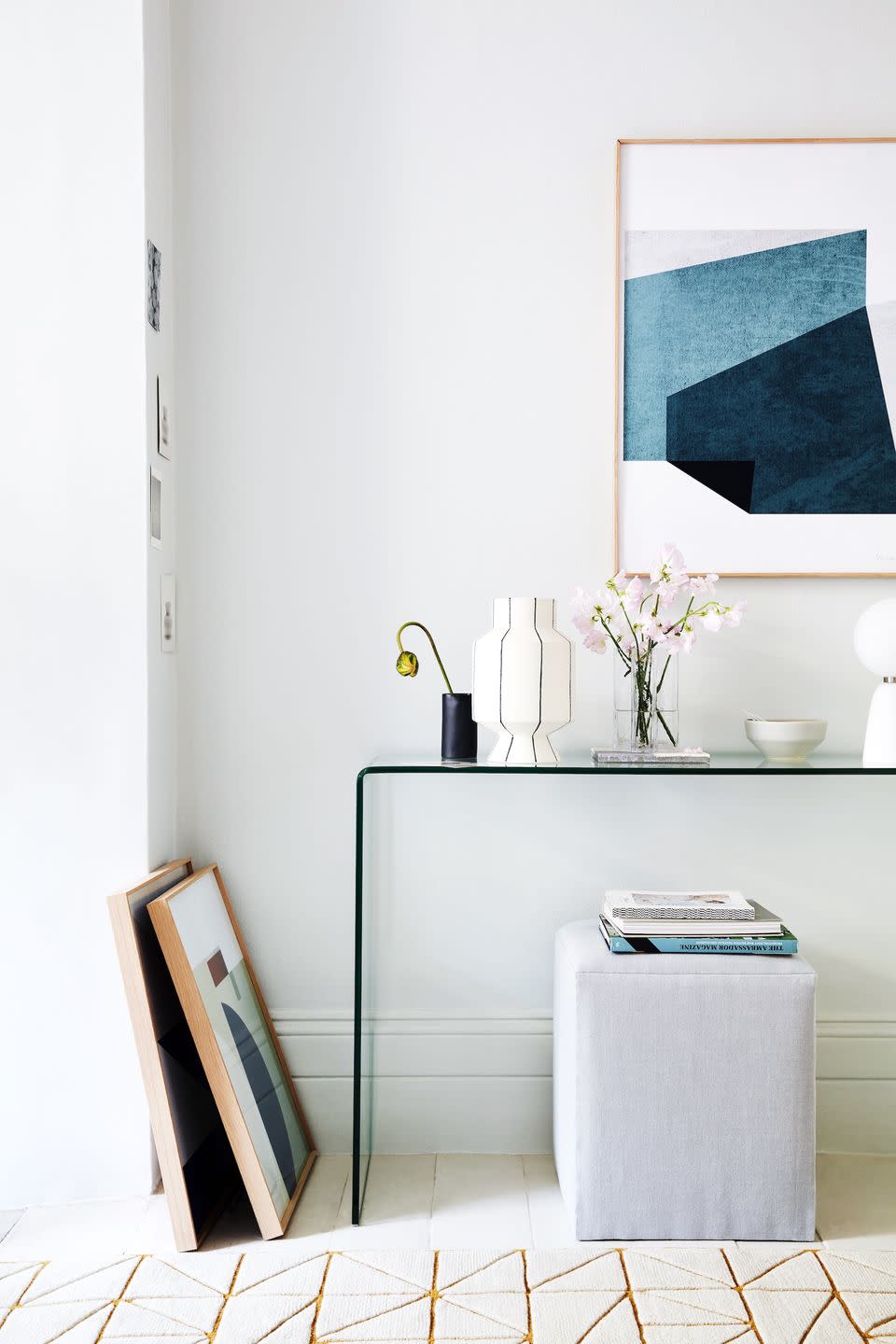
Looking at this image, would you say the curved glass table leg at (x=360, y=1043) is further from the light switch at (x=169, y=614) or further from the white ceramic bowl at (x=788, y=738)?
the white ceramic bowl at (x=788, y=738)

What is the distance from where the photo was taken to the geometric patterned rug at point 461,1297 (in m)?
1.39

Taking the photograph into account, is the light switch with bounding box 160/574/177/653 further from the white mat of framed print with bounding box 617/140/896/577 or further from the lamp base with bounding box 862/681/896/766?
the lamp base with bounding box 862/681/896/766

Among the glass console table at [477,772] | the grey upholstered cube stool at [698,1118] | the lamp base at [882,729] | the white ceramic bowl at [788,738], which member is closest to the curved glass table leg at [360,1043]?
the glass console table at [477,772]

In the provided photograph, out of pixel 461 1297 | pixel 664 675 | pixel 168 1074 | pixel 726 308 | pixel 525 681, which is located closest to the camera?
pixel 461 1297

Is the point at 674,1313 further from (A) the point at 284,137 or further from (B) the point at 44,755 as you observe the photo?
(A) the point at 284,137

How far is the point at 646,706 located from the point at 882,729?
16.3 inches

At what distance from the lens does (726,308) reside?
6.41 ft

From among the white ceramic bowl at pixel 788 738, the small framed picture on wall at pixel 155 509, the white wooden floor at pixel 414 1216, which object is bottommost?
the white wooden floor at pixel 414 1216

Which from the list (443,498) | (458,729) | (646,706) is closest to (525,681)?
(458,729)

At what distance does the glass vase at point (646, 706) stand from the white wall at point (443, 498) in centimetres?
11

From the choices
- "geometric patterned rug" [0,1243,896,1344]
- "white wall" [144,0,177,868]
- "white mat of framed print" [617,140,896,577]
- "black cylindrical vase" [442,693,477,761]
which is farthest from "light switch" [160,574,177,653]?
"geometric patterned rug" [0,1243,896,1344]

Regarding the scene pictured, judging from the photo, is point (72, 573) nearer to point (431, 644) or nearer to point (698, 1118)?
point (431, 644)

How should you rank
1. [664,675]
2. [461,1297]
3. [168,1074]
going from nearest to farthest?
[461,1297] → [168,1074] → [664,675]

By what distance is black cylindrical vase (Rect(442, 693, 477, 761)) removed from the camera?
5.90 ft
